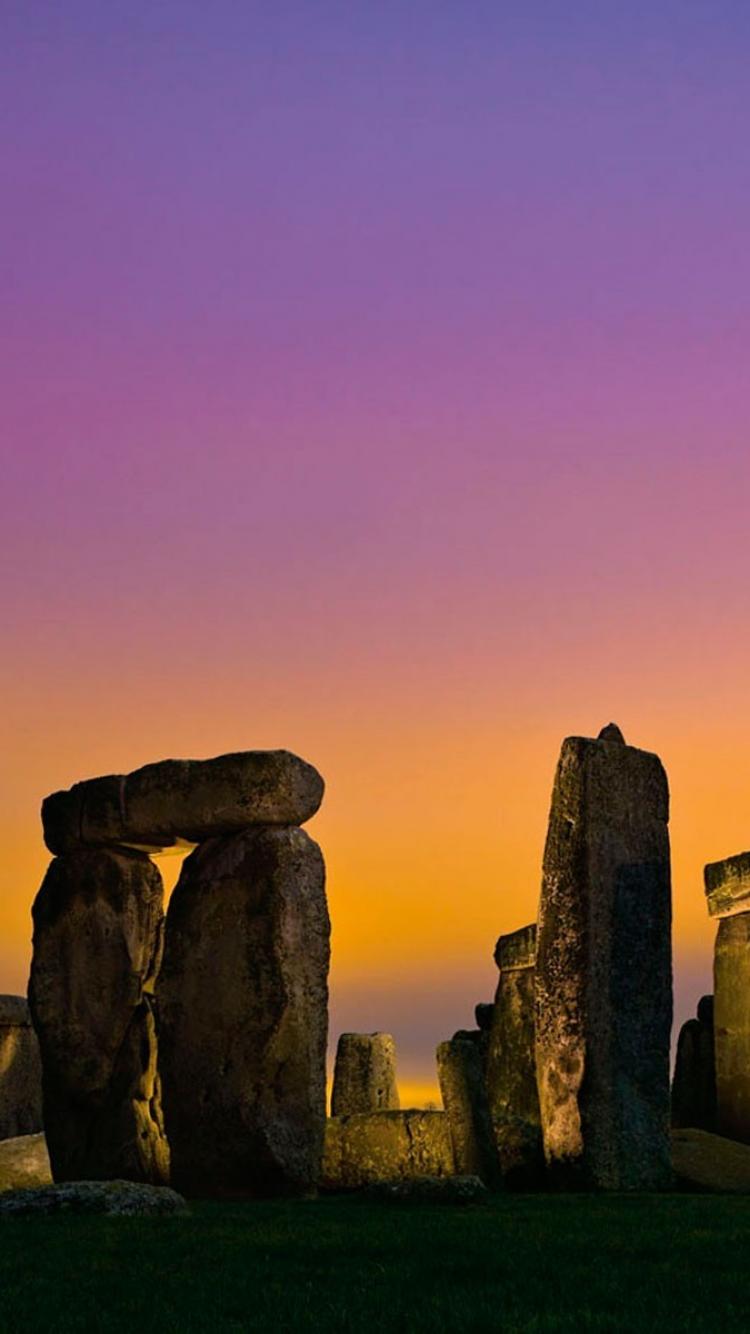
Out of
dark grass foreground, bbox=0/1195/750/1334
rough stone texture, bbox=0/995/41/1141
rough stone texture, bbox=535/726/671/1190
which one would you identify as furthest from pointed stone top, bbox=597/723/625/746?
rough stone texture, bbox=0/995/41/1141

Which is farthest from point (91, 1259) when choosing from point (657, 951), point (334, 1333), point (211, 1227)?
point (657, 951)

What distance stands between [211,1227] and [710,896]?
11.6 m

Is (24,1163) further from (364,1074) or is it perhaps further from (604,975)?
(364,1074)

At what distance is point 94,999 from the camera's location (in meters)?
16.1

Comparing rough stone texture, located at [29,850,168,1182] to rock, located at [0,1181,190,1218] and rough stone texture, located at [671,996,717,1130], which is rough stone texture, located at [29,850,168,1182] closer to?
rock, located at [0,1181,190,1218]

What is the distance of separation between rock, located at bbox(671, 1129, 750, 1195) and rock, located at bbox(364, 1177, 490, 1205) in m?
3.08

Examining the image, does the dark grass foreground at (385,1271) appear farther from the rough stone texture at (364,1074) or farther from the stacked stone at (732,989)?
the rough stone texture at (364,1074)

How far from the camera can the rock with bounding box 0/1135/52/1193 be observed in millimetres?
15609

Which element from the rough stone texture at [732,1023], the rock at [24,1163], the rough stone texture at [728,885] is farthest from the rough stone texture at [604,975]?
the rough stone texture at [732,1023]

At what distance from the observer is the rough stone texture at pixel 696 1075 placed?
21281 mm

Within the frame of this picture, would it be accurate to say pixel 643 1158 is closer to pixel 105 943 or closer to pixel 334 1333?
pixel 105 943

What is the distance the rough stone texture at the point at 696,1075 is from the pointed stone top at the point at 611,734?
735 cm

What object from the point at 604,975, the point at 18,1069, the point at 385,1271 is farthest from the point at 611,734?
the point at 18,1069

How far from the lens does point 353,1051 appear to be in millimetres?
22688
